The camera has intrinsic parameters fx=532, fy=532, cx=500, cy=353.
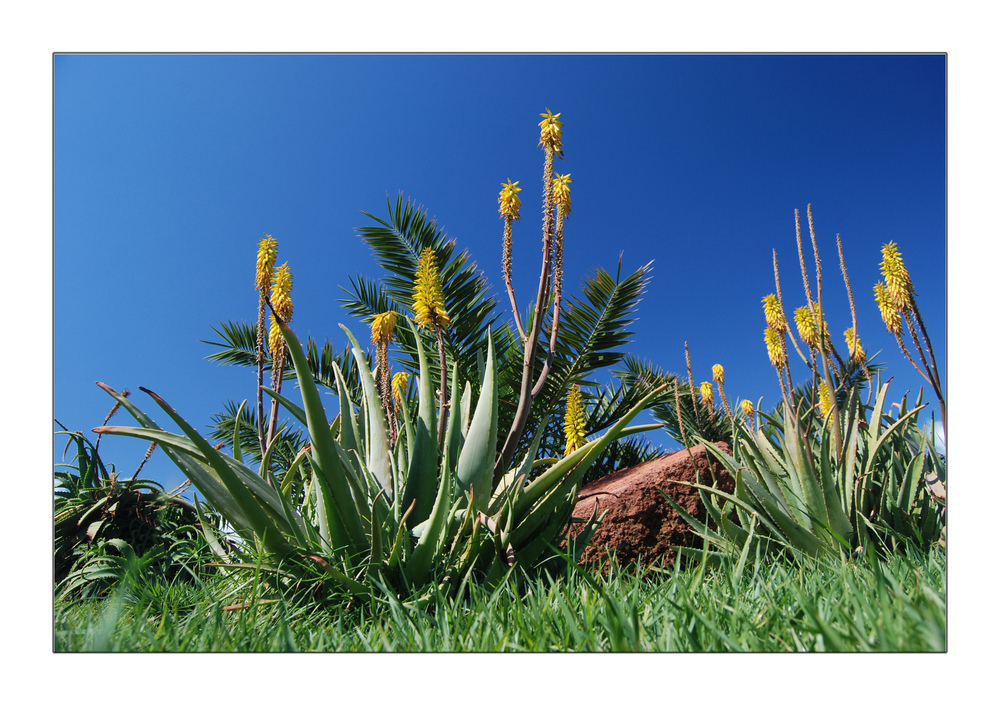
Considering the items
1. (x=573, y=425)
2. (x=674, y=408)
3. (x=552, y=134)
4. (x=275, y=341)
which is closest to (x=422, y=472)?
(x=275, y=341)

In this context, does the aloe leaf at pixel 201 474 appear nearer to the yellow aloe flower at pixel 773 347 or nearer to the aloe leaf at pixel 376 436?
the aloe leaf at pixel 376 436

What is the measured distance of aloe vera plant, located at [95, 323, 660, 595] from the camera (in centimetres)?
124

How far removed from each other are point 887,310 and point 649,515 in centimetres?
112

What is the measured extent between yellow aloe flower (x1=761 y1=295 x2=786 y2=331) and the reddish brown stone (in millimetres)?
569

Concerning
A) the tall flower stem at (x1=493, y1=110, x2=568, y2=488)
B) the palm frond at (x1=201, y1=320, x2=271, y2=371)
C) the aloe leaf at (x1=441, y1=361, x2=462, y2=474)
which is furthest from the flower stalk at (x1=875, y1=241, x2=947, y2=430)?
the palm frond at (x1=201, y1=320, x2=271, y2=371)

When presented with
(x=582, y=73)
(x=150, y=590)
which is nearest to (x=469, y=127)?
(x=582, y=73)

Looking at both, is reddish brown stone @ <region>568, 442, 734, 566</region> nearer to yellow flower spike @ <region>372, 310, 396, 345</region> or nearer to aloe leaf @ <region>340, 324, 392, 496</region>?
aloe leaf @ <region>340, 324, 392, 496</region>

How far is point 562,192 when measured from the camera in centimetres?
182

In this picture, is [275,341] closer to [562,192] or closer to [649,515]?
[562,192]

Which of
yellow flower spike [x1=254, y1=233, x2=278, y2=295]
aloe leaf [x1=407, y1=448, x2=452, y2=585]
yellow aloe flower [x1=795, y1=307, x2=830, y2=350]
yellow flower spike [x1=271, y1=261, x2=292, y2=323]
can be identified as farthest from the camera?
yellow aloe flower [x1=795, y1=307, x2=830, y2=350]

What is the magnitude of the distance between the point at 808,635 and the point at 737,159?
208cm

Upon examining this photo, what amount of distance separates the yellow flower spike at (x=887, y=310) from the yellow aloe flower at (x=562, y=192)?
3.75 feet

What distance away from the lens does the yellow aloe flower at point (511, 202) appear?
1.79 m

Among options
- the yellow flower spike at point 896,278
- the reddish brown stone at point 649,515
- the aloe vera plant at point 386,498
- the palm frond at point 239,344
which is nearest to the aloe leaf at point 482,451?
the aloe vera plant at point 386,498
